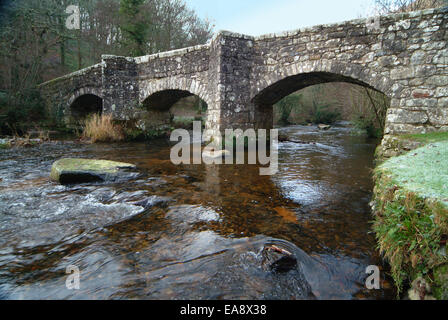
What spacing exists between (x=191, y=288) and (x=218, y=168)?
12.2 ft

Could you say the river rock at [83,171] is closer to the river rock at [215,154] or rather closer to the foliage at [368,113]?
the river rock at [215,154]

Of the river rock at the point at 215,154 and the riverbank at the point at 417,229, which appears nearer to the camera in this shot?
the riverbank at the point at 417,229

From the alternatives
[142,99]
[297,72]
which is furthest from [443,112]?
[142,99]

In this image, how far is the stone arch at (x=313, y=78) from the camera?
5.36 meters

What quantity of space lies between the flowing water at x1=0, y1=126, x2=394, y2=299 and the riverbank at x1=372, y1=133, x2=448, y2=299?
22 cm

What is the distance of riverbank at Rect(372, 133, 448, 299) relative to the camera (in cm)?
146

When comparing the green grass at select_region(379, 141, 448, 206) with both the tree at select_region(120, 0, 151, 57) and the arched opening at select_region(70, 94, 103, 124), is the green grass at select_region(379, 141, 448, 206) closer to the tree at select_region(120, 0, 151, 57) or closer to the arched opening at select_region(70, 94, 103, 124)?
the arched opening at select_region(70, 94, 103, 124)

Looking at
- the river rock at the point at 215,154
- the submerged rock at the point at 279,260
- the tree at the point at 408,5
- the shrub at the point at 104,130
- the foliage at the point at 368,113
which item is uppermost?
the tree at the point at 408,5

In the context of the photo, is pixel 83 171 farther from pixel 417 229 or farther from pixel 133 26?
pixel 133 26

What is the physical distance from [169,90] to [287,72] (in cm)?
411

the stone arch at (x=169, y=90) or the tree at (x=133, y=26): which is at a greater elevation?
the tree at (x=133, y=26)

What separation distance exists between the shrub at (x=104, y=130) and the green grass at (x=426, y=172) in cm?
814

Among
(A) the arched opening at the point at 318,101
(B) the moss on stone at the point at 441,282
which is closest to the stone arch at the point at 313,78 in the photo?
(A) the arched opening at the point at 318,101

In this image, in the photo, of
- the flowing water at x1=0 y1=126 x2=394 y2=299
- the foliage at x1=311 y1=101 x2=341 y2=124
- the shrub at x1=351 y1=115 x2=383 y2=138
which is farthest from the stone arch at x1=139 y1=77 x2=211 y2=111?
the foliage at x1=311 y1=101 x2=341 y2=124
